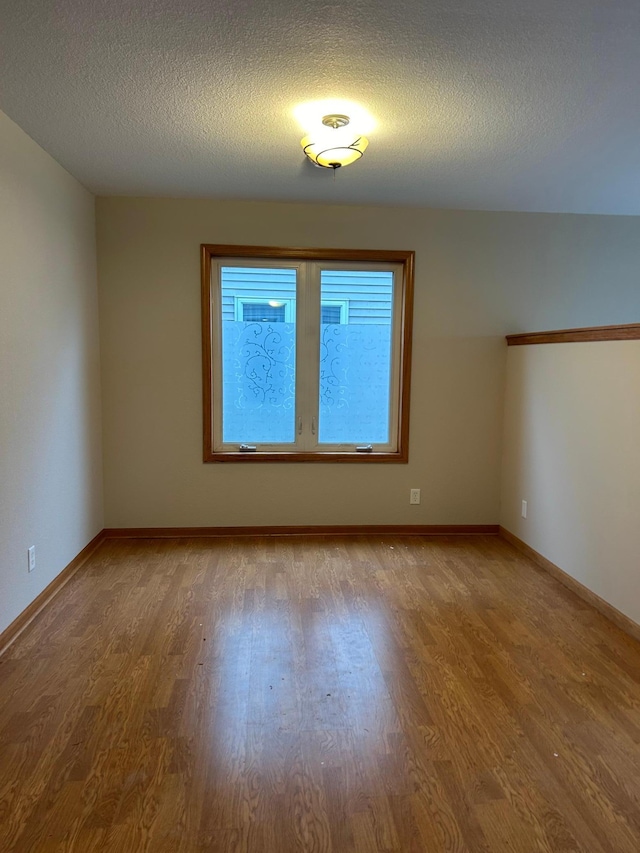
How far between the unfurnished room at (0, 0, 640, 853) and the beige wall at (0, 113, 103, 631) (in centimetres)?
3

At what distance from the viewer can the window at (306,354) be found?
3.71 metres

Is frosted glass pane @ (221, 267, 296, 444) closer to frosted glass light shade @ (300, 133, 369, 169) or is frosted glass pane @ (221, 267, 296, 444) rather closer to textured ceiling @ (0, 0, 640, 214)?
textured ceiling @ (0, 0, 640, 214)

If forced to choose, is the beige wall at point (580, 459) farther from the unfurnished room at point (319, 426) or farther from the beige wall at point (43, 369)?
the beige wall at point (43, 369)

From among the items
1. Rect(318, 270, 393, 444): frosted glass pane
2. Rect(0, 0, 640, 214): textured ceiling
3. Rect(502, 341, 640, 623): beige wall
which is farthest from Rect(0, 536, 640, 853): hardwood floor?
Rect(0, 0, 640, 214): textured ceiling

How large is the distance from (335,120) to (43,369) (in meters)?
1.93

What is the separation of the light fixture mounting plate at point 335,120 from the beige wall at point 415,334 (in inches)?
50.6

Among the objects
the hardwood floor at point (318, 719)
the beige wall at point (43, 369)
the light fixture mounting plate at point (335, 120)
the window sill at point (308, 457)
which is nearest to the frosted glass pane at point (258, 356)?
the window sill at point (308, 457)

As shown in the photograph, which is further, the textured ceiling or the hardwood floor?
the textured ceiling

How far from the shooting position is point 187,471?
3762 millimetres

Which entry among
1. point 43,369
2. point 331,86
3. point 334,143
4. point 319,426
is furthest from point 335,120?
point 319,426

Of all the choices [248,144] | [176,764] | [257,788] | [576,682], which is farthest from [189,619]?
[248,144]

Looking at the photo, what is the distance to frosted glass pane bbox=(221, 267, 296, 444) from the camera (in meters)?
3.72

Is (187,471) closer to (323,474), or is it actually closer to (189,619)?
(323,474)

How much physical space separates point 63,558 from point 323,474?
1793mm
